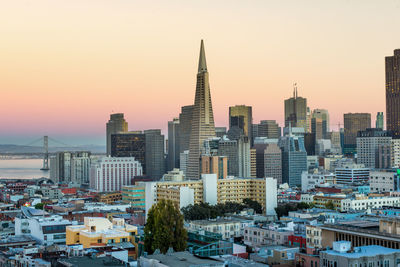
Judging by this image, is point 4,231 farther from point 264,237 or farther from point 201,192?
point 201,192

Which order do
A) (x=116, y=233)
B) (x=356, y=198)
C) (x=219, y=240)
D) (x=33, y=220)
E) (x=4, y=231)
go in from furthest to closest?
1. (x=356, y=198)
2. (x=4, y=231)
3. (x=33, y=220)
4. (x=219, y=240)
5. (x=116, y=233)

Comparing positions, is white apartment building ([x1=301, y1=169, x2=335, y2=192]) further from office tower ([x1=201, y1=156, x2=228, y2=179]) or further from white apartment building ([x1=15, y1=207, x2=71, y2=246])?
white apartment building ([x1=15, y1=207, x2=71, y2=246])

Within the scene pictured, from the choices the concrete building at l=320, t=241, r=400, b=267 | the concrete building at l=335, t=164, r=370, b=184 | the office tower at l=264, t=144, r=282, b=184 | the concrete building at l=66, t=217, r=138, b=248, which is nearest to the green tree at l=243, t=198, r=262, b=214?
the concrete building at l=66, t=217, r=138, b=248

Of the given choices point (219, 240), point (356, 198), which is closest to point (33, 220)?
point (219, 240)

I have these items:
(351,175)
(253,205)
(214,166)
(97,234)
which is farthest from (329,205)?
(214,166)

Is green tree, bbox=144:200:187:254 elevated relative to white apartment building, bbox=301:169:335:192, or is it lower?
elevated

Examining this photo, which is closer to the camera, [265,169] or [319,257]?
[319,257]
